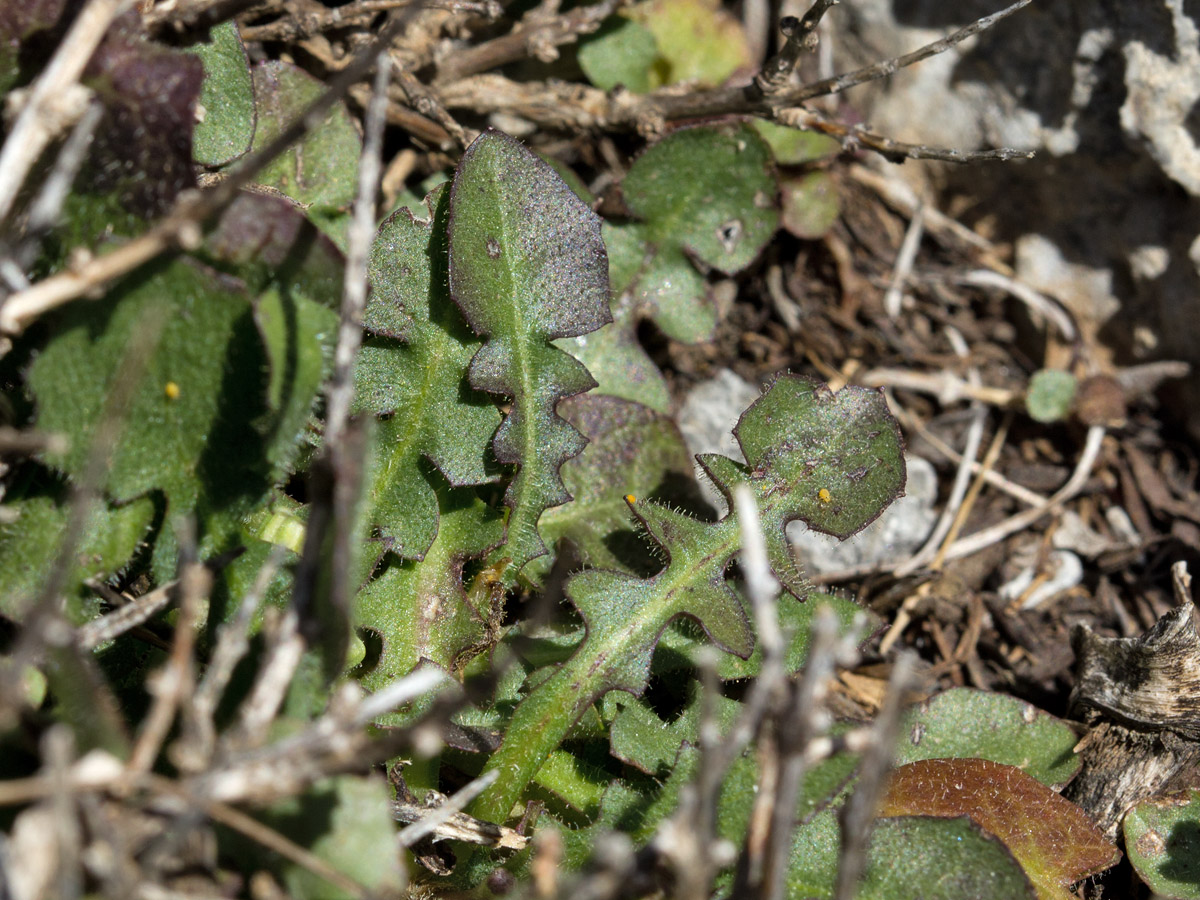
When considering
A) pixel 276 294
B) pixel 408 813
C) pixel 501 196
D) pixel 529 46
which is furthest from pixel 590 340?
pixel 408 813

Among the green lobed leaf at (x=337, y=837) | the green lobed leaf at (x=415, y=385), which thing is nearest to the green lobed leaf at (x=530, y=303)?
the green lobed leaf at (x=415, y=385)

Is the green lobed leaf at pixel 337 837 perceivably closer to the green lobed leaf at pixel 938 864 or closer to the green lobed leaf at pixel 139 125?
the green lobed leaf at pixel 938 864

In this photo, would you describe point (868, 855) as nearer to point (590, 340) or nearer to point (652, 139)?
point (590, 340)

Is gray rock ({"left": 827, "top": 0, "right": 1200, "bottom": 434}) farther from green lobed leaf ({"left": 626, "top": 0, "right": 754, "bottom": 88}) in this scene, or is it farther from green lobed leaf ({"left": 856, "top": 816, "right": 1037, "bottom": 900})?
green lobed leaf ({"left": 856, "top": 816, "right": 1037, "bottom": 900})

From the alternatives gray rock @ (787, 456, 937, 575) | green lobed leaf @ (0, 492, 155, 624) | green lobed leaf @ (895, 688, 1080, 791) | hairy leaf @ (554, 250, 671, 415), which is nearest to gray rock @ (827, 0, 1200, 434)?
gray rock @ (787, 456, 937, 575)

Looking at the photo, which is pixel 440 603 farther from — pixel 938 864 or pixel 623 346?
pixel 938 864
